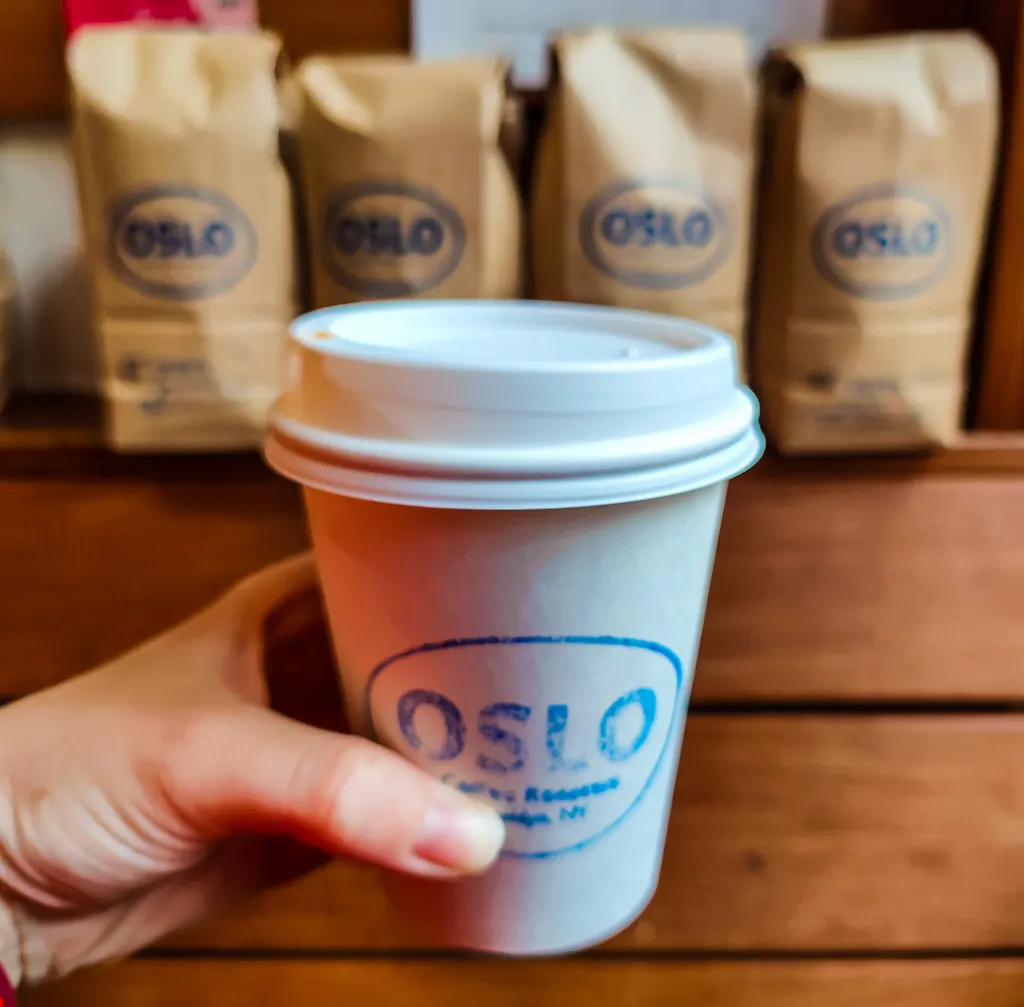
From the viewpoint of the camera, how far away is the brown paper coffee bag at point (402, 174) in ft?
1.94

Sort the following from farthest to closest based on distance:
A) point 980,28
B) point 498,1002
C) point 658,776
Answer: point 498,1002
point 980,28
point 658,776

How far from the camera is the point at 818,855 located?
0.84 metres

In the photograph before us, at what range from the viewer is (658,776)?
0.52 metres

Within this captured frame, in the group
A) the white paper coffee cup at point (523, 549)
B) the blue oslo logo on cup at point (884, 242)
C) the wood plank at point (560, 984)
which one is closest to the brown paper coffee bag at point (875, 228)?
the blue oslo logo on cup at point (884, 242)

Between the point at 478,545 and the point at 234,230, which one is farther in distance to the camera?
the point at 234,230

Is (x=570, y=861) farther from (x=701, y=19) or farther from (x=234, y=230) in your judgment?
(x=701, y=19)

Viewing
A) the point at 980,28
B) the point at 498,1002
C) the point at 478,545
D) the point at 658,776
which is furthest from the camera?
the point at 498,1002

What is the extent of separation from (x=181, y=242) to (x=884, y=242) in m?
0.49

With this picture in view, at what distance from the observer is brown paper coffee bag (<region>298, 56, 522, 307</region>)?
1.94 ft

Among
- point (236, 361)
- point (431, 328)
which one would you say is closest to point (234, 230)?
point (236, 361)

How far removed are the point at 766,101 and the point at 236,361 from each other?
1.44 feet

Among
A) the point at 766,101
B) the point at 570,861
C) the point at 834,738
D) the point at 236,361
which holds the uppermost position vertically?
the point at 766,101

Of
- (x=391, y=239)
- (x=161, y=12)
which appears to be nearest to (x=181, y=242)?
(x=391, y=239)

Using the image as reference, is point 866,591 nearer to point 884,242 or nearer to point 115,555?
point 884,242
